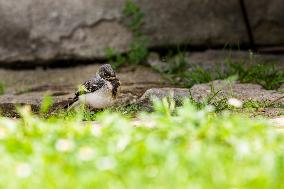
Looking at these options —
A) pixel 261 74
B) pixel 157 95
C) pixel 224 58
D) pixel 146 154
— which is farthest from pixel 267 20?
pixel 146 154

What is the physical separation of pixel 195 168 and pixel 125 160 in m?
0.41

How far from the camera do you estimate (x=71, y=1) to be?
957 centimetres

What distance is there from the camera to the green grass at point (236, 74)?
8055mm

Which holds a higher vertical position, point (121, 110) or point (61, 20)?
point (61, 20)

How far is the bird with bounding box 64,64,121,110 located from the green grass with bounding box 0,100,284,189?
189cm

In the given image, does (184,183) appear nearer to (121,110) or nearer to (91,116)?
(91,116)

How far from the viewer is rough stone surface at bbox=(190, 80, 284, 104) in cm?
691

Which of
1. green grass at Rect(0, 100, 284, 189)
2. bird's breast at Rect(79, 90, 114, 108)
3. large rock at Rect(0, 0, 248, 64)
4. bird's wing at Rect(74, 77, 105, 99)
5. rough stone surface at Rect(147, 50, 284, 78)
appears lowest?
green grass at Rect(0, 100, 284, 189)

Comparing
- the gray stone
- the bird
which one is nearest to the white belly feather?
the bird

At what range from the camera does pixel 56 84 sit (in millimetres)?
8969

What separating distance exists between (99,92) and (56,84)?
231 centimetres

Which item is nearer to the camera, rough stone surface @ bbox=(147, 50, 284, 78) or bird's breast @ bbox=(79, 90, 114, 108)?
bird's breast @ bbox=(79, 90, 114, 108)

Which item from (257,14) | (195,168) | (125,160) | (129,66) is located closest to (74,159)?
(125,160)

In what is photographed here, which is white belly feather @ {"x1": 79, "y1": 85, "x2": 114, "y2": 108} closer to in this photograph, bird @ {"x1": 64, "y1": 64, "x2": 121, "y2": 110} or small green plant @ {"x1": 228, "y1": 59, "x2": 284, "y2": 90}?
bird @ {"x1": 64, "y1": 64, "x2": 121, "y2": 110}
